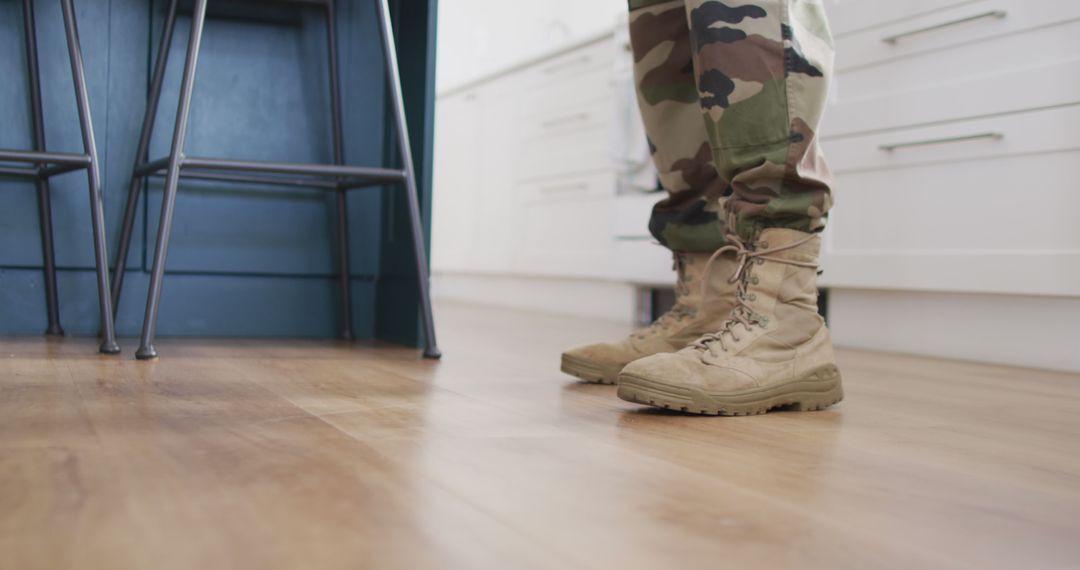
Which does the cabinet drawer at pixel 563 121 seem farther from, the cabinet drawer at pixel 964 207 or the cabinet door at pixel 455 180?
the cabinet drawer at pixel 964 207

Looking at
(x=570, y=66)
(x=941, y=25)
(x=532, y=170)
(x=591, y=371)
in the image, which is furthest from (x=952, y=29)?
(x=532, y=170)

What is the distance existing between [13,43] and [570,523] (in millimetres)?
1523

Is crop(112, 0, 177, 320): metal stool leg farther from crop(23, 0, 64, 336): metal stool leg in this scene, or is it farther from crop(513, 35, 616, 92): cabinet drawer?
crop(513, 35, 616, 92): cabinet drawer

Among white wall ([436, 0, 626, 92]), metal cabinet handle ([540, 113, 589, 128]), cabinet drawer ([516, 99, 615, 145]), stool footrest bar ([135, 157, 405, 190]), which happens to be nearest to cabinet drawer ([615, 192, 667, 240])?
cabinet drawer ([516, 99, 615, 145])

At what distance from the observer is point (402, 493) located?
0.62 m

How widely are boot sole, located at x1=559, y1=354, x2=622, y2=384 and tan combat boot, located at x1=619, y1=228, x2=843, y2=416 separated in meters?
0.22

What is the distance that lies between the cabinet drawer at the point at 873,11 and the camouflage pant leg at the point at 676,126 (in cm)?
101

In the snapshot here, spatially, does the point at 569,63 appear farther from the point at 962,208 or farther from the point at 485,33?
the point at 485,33

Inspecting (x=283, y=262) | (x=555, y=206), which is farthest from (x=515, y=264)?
(x=283, y=262)

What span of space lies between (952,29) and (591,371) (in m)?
1.25

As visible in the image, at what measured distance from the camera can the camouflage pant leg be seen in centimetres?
129

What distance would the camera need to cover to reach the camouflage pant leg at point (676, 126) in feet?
4.22

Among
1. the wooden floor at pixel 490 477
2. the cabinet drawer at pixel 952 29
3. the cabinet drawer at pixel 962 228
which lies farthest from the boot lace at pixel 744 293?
the cabinet drawer at pixel 952 29

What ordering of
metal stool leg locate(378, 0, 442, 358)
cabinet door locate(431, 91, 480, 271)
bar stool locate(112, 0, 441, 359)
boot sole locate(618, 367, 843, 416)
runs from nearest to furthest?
boot sole locate(618, 367, 843, 416) < bar stool locate(112, 0, 441, 359) < metal stool leg locate(378, 0, 442, 358) < cabinet door locate(431, 91, 480, 271)
